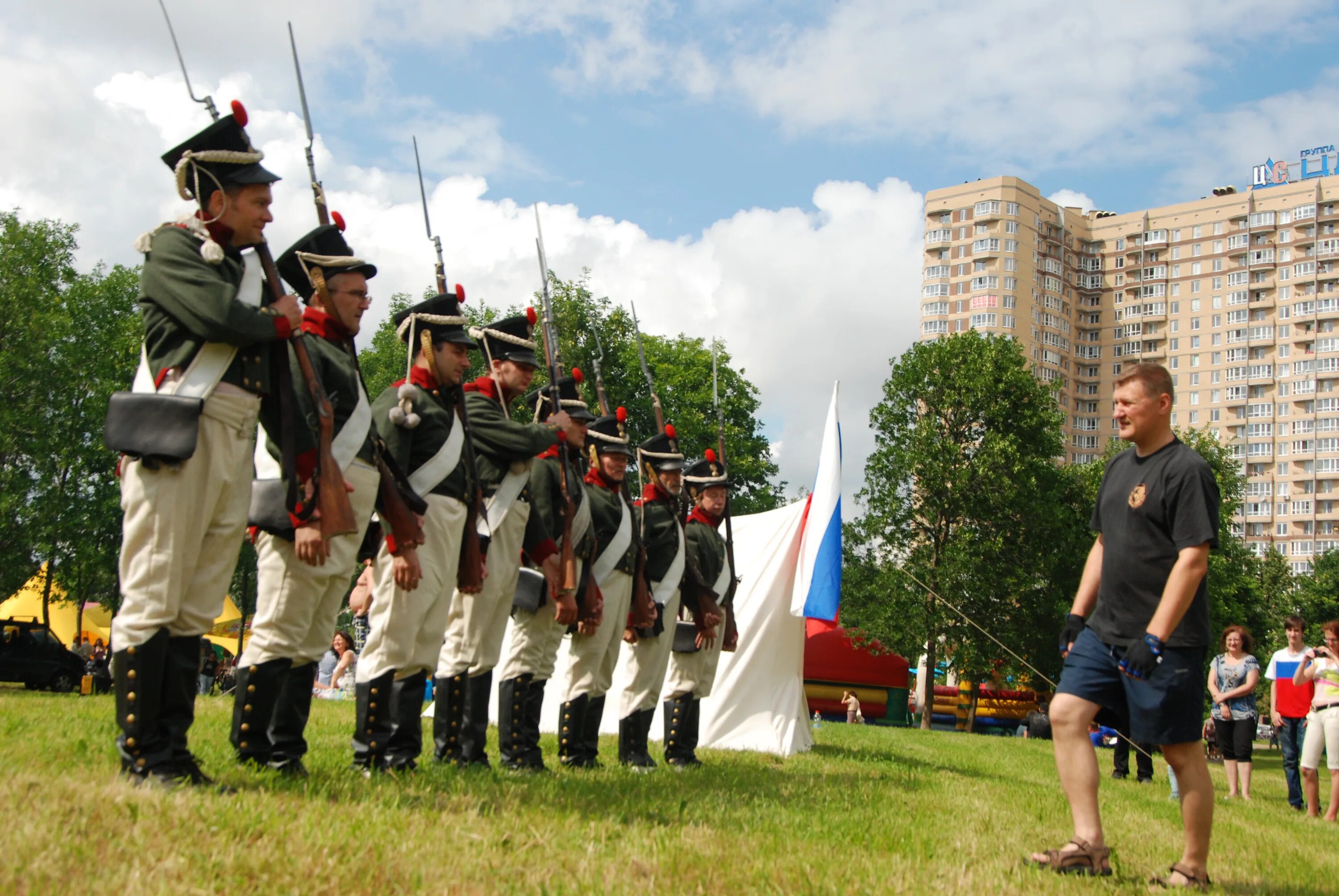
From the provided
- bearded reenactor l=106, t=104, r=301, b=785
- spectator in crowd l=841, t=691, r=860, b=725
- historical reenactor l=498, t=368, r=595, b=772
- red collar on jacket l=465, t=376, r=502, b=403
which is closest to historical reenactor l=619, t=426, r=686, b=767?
historical reenactor l=498, t=368, r=595, b=772

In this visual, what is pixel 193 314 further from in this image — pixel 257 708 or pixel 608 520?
pixel 608 520

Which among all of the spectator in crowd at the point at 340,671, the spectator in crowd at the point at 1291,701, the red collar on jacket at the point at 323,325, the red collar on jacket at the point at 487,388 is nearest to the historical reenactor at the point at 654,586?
the red collar on jacket at the point at 487,388

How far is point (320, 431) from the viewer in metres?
4.60

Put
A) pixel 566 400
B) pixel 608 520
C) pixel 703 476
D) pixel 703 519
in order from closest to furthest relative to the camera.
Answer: pixel 566 400 → pixel 608 520 → pixel 703 519 → pixel 703 476

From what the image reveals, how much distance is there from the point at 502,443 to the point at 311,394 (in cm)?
179

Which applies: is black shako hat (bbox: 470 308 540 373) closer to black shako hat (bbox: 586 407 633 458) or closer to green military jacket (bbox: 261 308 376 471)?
black shako hat (bbox: 586 407 633 458)

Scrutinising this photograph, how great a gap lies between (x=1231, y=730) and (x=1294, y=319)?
101 metres

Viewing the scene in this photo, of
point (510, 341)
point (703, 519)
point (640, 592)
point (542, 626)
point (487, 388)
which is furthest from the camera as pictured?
point (703, 519)

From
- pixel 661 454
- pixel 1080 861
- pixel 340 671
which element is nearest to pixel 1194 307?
pixel 340 671

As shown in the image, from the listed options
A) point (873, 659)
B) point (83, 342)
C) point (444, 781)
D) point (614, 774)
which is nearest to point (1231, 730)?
point (614, 774)

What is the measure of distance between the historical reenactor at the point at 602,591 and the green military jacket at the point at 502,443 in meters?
0.89

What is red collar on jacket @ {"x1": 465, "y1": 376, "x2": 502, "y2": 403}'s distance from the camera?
668cm

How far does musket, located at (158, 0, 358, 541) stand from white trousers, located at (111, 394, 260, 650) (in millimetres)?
290

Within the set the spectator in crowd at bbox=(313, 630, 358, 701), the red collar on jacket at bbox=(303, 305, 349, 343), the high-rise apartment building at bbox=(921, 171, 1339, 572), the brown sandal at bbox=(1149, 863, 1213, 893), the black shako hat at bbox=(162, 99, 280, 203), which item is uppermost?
the high-rise apartment building at bbox=(921, 171, 1339, 572)
